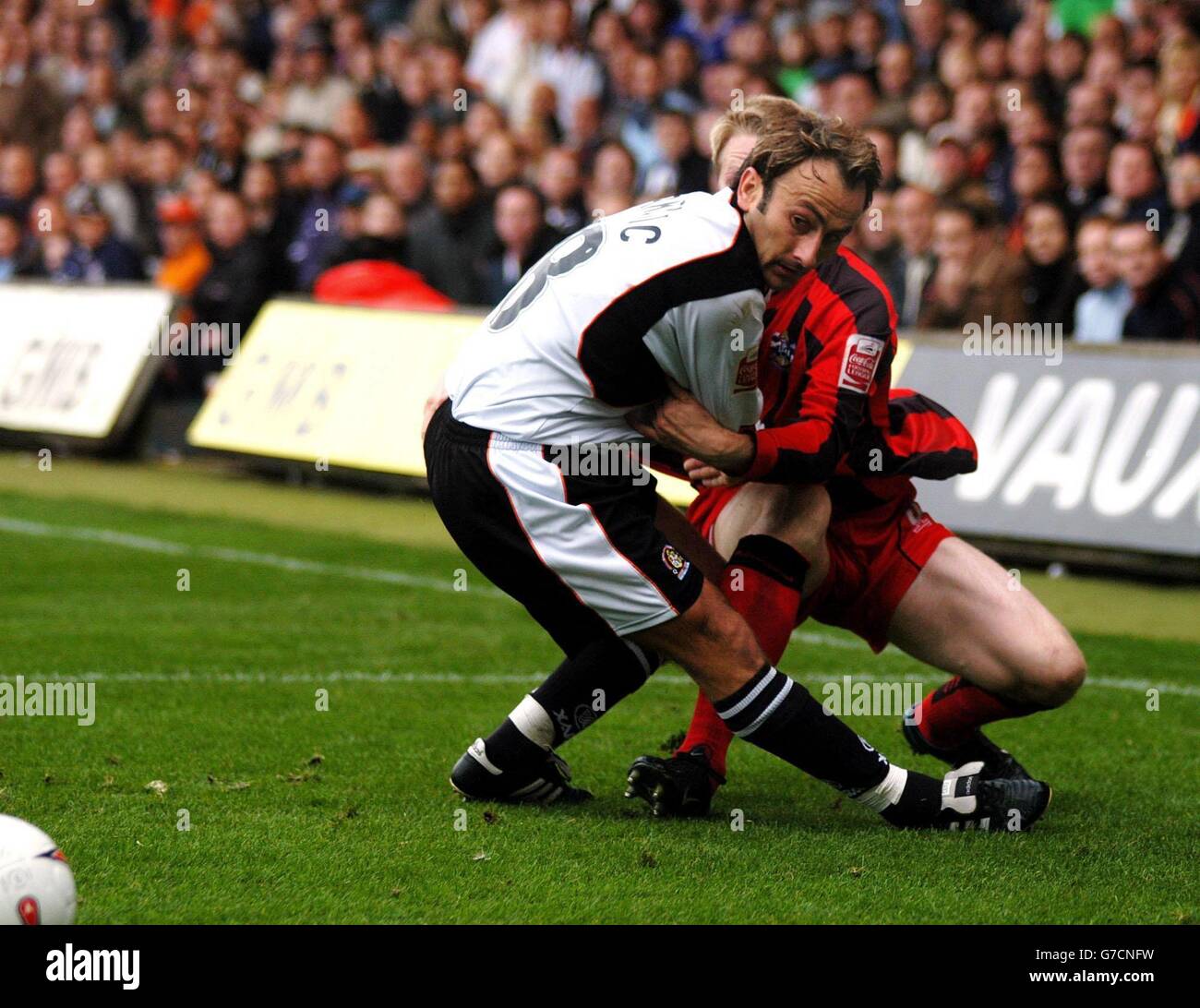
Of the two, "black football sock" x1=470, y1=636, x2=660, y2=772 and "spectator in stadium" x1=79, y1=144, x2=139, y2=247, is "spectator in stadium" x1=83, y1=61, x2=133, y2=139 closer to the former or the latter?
"spectator in stadium" x1=79, y1=144, x2=139, y2=247

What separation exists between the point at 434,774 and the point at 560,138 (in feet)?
35.4

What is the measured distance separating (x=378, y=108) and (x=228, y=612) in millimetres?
9612

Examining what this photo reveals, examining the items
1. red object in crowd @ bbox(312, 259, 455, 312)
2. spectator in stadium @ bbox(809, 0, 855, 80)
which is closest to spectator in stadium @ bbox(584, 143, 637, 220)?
red object in crowd @ bbox(312, 259, 455, 312)

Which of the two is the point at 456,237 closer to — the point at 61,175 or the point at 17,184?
the point at 61,175

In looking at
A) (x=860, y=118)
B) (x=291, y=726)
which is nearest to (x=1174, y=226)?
(x=860, y=118)

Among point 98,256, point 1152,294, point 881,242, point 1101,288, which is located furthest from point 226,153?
point 1152,294

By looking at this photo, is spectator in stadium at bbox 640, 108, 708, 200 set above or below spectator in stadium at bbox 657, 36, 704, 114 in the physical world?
below

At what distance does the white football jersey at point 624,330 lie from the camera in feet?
15.5

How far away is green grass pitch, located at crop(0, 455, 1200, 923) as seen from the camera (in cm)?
464

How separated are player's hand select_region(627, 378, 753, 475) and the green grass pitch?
1.06 m

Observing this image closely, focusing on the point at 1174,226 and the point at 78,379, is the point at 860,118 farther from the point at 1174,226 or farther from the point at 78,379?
the point at 78,379

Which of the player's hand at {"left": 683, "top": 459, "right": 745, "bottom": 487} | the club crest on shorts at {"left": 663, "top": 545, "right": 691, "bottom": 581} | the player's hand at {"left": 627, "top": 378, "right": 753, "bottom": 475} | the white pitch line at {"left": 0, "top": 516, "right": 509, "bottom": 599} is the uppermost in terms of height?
the player's hand at {"left": 627, "top": 378, "right": 753, "bottom": 475}

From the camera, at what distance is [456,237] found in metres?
14.5

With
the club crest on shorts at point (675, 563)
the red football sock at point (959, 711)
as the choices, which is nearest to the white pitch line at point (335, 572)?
the red football sock at point (959, 711)
